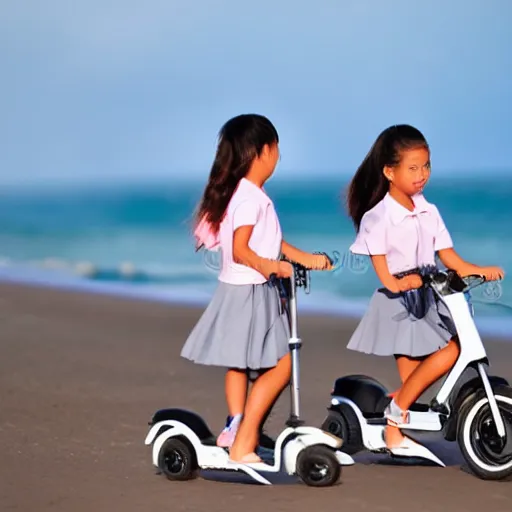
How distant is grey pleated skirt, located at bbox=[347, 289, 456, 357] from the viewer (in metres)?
4.42

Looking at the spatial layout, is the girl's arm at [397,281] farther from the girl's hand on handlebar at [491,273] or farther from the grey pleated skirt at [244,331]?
the grey pleated skirt at [244,331]

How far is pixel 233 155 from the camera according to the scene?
14.1ft

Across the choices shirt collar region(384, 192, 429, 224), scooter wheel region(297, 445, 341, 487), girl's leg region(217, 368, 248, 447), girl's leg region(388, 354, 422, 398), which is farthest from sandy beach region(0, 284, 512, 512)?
shirt collar region(384, 192, 429, 224)

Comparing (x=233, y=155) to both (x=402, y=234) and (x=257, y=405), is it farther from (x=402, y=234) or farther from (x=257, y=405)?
(x=257, y=405)

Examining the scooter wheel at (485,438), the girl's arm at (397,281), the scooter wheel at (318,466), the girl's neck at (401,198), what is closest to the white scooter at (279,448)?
the scooter wheel at (318,466)

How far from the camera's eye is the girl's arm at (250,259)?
412 centimetres

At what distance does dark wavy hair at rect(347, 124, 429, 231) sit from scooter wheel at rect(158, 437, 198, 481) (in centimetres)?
100

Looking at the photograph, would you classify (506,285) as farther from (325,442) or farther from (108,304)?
(325,442)

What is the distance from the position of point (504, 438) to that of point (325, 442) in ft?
1.82

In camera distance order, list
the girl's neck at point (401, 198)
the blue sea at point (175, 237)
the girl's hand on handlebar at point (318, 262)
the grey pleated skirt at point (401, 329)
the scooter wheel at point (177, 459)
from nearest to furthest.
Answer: the girl's hand on handlebar at point (318, 262) → the scooter wheel at point (177, 459) → the grey pleated skirt at point (401, 329) → the girl's neck at point (401, 198) → the blue sea at point (175, 237)

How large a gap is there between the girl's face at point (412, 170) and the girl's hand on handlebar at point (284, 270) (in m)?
0.60

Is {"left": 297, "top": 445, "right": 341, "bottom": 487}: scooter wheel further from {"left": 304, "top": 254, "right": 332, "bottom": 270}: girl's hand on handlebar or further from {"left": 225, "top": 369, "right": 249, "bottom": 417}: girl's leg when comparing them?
{"left": 304, "top": 254, "right": 332, "bottom": 270}: girl's hand on handlebar

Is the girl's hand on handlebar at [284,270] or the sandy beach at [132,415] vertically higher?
the girl's hand on handlebar at [284,270]

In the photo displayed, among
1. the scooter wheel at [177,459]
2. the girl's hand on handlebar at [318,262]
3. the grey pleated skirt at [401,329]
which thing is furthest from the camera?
the grey pleated skirt at [401,329]
